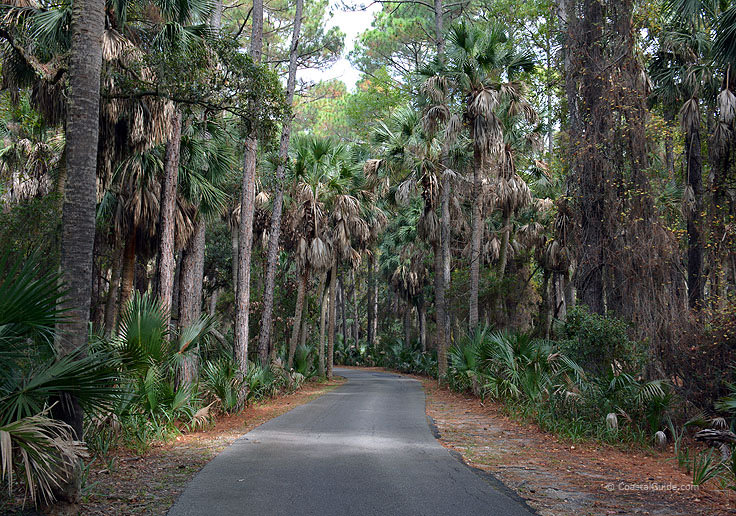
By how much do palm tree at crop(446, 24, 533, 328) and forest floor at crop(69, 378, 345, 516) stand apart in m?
13.2

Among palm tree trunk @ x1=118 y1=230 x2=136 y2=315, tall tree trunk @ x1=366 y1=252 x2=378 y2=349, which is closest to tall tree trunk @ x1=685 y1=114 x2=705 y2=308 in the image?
palm tree trunk @ x1=118 y1=230 x2=136 y2=315

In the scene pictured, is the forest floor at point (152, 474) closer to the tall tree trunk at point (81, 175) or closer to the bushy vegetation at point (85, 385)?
the bushy vegetation at point (85, 385)

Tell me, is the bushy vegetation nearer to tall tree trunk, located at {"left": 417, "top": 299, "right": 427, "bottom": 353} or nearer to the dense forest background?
the dense forest background

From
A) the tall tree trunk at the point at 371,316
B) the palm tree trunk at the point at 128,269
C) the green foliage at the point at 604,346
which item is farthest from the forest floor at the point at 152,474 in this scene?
the tall tree trunk at the point at 371,316

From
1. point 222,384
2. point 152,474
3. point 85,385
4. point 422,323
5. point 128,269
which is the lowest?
point 152,474

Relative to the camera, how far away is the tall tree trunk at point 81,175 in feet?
21.9

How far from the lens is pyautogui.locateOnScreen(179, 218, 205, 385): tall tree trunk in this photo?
44.3 ft

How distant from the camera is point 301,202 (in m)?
24.0

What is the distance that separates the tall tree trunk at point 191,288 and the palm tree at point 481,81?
10383 millimetres

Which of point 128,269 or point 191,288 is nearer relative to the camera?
point 191,288

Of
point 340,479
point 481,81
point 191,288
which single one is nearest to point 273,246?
point 191,288

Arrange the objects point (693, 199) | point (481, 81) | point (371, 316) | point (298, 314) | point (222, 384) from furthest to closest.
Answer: point (371, 316)
point (298, 314)
point (481, 81)
point (693, 199)
point (222, 384)

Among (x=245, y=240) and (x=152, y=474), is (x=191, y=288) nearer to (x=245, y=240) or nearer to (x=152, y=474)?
(x=245, y=240)

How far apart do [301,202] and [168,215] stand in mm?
11028
